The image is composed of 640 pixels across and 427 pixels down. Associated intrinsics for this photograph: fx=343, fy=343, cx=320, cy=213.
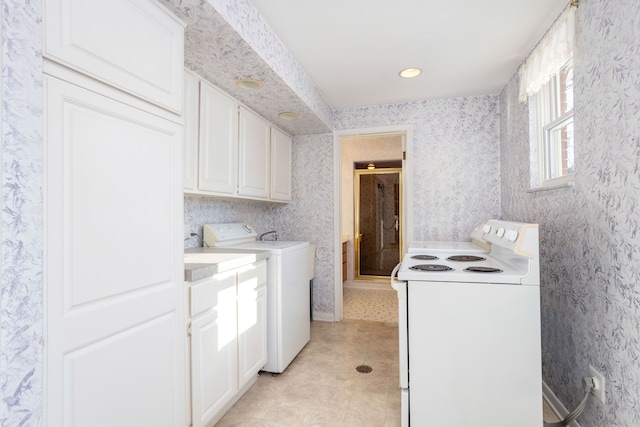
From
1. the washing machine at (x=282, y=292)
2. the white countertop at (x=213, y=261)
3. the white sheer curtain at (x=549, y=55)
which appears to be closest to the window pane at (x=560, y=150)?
the white sheer curtain at (x=549, y=55)

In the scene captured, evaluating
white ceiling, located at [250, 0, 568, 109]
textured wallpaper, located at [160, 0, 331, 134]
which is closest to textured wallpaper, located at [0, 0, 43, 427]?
textured wallpaper, located at [160, 0, 331, 134]

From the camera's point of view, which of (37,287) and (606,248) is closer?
(37,287)

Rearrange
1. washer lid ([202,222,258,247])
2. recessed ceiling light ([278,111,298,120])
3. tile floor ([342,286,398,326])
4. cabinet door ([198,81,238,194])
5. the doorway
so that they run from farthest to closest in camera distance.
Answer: the doorway < tile floor ([342,286,398,326]) < recessed ceiling light ([278,111,298,120]) < washer lid ([202,222,258,247]) < cabinet door ([198,81,238,194])

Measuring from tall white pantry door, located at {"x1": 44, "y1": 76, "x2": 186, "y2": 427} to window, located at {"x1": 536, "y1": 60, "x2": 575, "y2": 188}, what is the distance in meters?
2.08

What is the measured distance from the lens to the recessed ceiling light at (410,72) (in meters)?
2.61

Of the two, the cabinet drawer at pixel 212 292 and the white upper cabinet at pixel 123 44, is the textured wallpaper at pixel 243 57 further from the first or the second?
the cabinet drawer at pixel 212 292

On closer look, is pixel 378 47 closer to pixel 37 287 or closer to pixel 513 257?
pixel 513 257

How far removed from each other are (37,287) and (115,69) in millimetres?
716

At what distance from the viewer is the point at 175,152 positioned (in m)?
1.42

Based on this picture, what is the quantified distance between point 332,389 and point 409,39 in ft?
7.55

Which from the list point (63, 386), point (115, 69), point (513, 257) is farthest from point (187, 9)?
point (513, 257)

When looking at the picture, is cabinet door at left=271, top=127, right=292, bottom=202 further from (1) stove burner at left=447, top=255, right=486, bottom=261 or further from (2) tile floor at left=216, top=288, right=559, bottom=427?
(1) stove burner at left=447, top=255, right=486, bottom=261

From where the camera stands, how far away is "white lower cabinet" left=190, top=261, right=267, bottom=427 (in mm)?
1629

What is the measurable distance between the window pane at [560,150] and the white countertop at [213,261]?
76.7 inches
